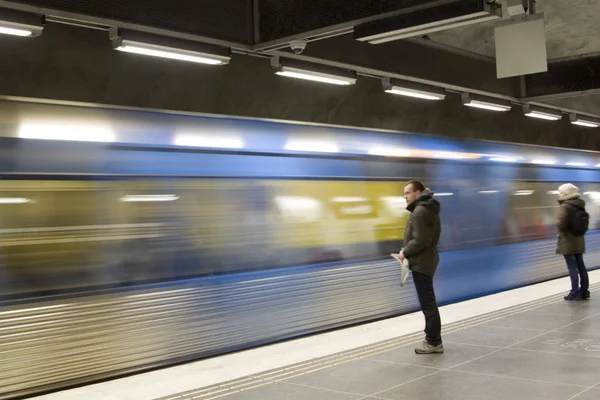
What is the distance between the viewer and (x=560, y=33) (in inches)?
313

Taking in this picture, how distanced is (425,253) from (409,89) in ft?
8.02

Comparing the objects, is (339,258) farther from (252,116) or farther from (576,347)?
(576,347)

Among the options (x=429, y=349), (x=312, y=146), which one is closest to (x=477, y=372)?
(x=429, y=349)

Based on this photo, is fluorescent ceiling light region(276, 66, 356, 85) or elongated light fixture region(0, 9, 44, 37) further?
fluorescent ceiling light region(276, 66, 356, 85)

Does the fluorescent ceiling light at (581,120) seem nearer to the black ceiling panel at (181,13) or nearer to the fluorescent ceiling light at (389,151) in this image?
the fluorescent ceiling light at (389,151)

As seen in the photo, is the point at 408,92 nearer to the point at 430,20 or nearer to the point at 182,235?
the point at 430,20

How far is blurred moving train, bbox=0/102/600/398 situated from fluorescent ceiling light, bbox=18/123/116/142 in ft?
0.03

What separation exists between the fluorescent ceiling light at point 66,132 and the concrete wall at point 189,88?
0.73 feet

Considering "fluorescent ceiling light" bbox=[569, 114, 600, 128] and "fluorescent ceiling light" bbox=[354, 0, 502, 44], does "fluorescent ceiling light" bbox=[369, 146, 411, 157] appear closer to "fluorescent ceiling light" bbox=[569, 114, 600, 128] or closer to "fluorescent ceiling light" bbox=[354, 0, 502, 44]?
"fluorescent ceiling light" bbox=[354, 0, 502, 44]

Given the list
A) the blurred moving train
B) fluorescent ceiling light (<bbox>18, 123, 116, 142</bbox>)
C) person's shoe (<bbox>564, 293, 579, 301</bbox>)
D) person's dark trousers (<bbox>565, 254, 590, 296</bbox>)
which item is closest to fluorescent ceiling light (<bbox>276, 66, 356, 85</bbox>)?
the blurred moving train

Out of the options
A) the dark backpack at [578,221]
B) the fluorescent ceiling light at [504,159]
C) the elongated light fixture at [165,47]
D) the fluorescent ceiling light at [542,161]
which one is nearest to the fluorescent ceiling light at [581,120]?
the fluorescent ceiling light at [542,161]

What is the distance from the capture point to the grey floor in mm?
4543

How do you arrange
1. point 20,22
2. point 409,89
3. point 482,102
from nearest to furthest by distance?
point 20,22 < point 409,89 < point 482,102

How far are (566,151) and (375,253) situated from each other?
657 centimetres
